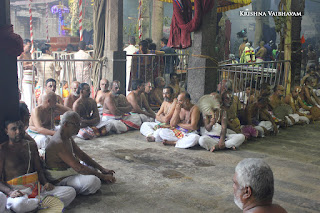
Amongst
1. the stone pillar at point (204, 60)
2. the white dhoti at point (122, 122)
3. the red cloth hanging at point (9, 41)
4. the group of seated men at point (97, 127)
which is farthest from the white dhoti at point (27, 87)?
the red cloth hanging at point (9, 41)

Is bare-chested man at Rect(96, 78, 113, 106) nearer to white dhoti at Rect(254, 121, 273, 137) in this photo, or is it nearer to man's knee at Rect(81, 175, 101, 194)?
white dhoti at Rect(254, 121, 273, 137)

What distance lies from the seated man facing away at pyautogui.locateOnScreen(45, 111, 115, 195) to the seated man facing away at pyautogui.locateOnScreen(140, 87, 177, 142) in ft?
9.22

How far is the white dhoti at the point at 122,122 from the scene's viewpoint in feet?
25.6

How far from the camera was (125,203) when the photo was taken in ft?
14.3

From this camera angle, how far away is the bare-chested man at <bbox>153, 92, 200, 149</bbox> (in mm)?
6910

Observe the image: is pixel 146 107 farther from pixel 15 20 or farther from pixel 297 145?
pixel 15 20

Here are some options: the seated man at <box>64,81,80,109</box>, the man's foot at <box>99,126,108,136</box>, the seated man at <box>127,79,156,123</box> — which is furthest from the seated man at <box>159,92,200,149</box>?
the seated man at <box>64,81,80,109</box>

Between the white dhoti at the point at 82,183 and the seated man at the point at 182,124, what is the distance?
8.78ft

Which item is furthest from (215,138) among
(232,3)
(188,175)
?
(232,3)

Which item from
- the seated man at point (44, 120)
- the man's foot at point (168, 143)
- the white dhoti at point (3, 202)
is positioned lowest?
the man's foot at point (168, 143)

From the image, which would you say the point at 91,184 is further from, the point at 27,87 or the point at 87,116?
the point at 27,87

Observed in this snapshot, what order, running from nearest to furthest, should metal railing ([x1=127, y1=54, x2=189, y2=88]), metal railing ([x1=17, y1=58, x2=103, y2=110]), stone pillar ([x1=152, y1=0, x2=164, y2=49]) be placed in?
metal railing ([x1=17, y1=58, x2=103, y2=110]) → metal railing ([x1=127, y1=54, x2=189, y2=88]) → stone pillar ([x1=152, y1=0, x2=164, y2=49])

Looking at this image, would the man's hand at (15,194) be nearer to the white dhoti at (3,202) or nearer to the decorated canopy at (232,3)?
the white dhoti at (3,202)

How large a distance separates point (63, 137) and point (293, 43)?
28.5 ft
